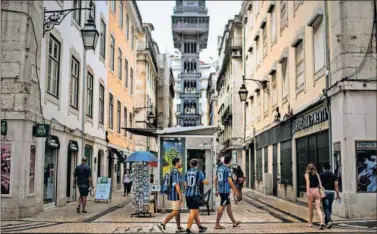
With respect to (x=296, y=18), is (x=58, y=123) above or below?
below

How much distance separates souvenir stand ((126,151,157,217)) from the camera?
44.9 feet

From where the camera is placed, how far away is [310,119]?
17.5 meters

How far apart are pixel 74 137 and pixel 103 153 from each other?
21.9ft

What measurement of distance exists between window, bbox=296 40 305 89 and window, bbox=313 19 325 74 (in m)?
1.86

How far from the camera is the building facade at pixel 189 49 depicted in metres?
146

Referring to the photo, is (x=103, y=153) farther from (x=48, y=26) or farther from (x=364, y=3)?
(x=364, y=3)

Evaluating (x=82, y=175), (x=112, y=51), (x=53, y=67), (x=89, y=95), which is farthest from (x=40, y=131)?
(x=112, y=51)

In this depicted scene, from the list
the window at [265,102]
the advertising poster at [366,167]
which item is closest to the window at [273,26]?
the window at [265,102]

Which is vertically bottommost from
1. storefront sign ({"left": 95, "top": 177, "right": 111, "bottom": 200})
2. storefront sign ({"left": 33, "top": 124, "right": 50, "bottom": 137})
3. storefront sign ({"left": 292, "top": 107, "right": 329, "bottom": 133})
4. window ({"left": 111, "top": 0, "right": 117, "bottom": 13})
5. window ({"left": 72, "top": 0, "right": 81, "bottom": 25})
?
storefront sign ({"left": 95, "top": 177, "right": 111, "bottom": 200})

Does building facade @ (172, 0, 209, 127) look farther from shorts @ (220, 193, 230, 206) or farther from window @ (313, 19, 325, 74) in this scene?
shorts @ (220, 193, 230, 206)

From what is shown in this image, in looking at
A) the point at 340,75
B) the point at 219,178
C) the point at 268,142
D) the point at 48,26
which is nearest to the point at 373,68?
the point at 340,75

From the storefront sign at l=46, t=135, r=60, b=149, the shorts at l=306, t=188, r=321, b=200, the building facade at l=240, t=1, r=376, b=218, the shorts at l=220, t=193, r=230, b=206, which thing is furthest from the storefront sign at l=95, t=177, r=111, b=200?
the shorts at l=306, t=188, r=321, b=200

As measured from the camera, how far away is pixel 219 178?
36.7 feet

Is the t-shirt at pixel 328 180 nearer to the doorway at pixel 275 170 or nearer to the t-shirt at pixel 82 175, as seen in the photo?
the t-shirt at pixel 82 175
